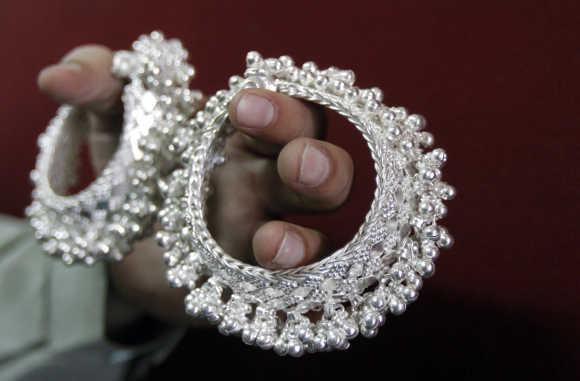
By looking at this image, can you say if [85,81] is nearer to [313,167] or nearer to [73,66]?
[73,66]

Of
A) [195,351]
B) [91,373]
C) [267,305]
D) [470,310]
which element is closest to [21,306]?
[91,373]

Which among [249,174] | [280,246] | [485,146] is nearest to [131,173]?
[249,174]

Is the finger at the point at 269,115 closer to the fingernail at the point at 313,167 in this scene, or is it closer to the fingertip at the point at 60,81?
the fingernail at the point at 313,167

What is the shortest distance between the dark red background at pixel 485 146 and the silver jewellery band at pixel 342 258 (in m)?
0.19

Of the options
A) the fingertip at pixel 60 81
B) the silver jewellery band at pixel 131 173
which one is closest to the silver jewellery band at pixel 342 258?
the silver jewellery band at pixel 131 173

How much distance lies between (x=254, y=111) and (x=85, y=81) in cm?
26

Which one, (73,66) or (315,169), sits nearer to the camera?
(315,169)

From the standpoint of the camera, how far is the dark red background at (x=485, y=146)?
0.51 m

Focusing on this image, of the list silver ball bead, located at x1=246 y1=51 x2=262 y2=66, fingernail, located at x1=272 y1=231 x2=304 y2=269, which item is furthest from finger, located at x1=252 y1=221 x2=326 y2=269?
silver ball bead, located at x1=246 y1=51 x2=262 y2=66

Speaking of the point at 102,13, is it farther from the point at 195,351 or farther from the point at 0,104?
the point at 195,351

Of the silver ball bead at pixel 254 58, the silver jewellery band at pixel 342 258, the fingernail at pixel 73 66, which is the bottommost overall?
the silver jewellery band at pixel 342 258

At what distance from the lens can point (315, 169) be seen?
1.21 ft

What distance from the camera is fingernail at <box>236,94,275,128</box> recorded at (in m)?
0.38

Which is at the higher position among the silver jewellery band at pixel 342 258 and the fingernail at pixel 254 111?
the fingernail at pixel 254 111
